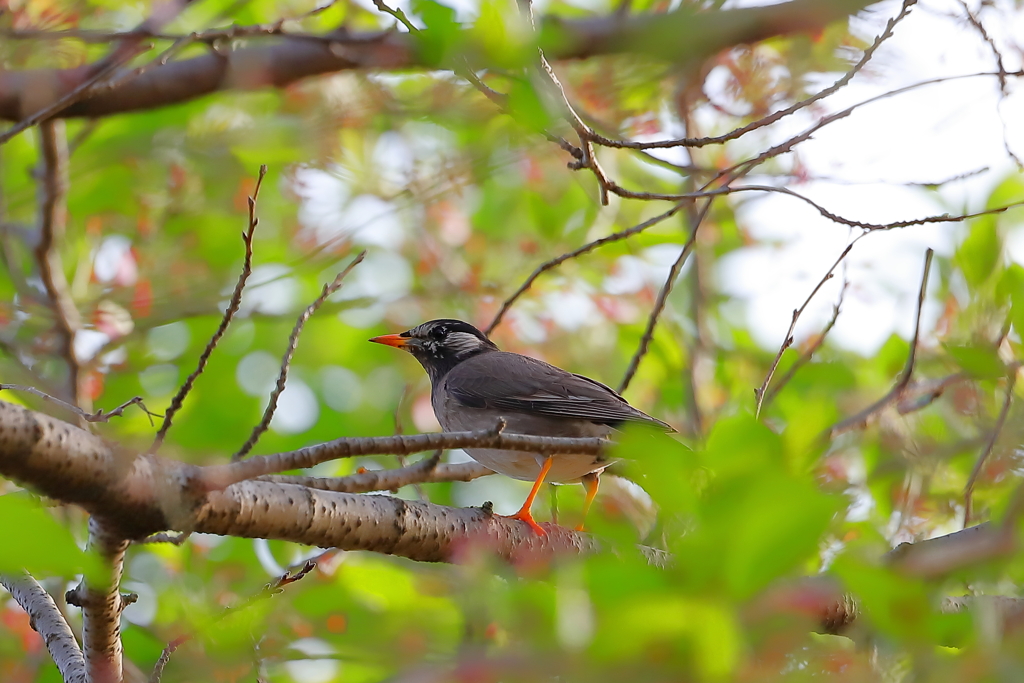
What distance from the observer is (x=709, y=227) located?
7.96 meters

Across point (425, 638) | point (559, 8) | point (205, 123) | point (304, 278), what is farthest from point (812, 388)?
point (425, 638)

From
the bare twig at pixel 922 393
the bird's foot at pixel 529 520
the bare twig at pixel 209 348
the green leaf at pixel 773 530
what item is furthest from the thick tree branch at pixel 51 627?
the bare twig at pixel 922 393

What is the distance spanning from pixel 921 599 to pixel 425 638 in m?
1.00

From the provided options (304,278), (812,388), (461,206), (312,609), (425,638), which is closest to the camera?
(425,638)

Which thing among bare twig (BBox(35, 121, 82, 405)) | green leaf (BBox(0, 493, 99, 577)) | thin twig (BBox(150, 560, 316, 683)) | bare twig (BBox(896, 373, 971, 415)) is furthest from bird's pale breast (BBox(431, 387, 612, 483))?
green leaf (BBox(0, 493, 99, 577))

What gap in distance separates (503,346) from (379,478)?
17.4 ft

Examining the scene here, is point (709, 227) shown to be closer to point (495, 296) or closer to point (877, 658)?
point (495, 296)

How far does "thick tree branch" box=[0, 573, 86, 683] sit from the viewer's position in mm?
3066

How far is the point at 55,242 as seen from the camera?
5.36 meters

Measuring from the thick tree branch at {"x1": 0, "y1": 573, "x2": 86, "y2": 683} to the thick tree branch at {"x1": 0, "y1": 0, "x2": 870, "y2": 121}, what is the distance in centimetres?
269

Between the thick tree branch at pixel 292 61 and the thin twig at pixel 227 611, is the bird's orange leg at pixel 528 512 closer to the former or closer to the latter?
the thin twig at pixel 227 611

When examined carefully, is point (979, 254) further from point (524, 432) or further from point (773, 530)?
point (524, 432)

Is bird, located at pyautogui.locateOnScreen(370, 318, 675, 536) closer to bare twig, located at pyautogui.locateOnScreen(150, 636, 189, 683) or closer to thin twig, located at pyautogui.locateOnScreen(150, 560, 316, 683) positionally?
thin twig, located at pyautogui.locateOnScreen(150, 560, 316, 683)

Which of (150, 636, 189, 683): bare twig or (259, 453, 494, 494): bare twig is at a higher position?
(259, 453, 494, 494): bare twig
